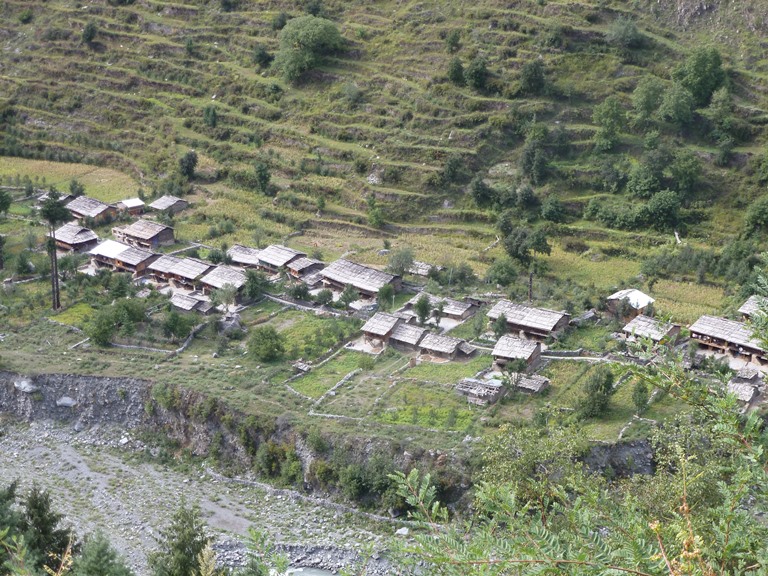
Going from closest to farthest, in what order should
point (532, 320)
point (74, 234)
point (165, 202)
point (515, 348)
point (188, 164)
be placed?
point (515, 348) < point (532, 320) < point (74, 234) < point (165, 202) < point (188, 164)

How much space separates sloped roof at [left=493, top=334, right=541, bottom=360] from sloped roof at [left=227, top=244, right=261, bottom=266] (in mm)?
12937

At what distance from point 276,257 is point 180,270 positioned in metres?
4.17

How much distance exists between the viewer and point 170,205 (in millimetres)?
47938

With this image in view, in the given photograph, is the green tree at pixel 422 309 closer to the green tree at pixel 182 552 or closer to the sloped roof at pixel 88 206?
the green tree at pixel 182 552

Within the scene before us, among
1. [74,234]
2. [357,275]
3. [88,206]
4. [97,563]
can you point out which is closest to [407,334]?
[357,275]

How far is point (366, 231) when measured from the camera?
45812 millimetres

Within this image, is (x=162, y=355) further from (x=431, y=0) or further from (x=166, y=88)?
(x=431, y=0)

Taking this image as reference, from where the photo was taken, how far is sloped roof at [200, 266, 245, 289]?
39656mm

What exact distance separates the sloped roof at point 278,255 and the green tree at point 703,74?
20613mm

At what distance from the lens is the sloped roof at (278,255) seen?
41.5 metres

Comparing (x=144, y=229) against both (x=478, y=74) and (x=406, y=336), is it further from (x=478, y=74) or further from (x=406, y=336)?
(x=478, y=74)

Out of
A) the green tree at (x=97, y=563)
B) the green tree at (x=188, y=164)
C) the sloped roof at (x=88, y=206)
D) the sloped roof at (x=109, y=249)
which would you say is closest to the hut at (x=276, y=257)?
the sloped roof at (x=109, y=249)

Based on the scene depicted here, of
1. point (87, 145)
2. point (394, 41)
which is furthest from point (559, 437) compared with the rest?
point (87, 145)

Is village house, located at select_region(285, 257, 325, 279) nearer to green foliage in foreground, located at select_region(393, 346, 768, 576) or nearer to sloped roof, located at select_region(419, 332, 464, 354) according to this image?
sloped roof, located at select_region(419, 332, 464, 354)
